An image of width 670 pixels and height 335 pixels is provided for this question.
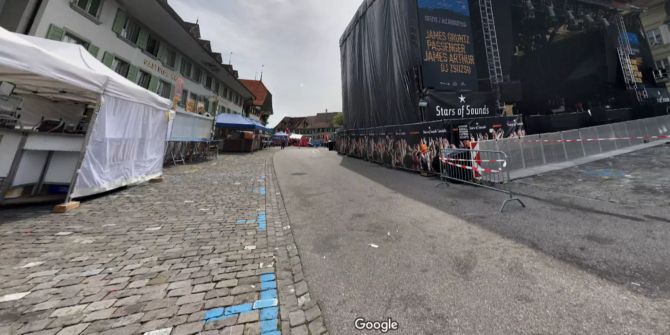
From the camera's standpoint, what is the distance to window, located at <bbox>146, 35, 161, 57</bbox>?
47.8 ft

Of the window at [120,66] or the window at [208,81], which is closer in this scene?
the window at [120,66]

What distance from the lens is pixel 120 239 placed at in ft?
10.6

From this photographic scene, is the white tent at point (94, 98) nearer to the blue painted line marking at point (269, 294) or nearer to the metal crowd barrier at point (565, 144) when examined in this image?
the blue painted line marking at point (269, 294)

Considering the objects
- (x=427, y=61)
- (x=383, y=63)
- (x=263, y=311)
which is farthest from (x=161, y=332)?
(x=383, y=63)

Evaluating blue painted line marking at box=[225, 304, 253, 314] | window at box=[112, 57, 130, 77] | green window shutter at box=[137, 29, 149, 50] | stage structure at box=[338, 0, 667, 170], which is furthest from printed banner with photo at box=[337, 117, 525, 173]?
green window shutter at box=[137, 29, 149, 50]

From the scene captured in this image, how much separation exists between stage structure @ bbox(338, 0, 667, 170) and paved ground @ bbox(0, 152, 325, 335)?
7.46 m

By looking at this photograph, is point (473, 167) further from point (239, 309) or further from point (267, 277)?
point (239, 309)

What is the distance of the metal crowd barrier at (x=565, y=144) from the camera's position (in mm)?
8344

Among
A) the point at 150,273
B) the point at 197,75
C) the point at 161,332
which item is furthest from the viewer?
the point at 197,75

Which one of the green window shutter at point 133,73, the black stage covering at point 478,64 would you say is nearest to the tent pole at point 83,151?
the black stage covering at point 478,64

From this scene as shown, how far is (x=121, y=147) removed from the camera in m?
5.65

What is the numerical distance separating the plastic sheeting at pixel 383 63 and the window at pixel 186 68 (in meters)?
13.4

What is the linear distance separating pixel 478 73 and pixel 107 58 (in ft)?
66.0

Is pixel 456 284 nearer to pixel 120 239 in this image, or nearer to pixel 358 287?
pixel 358 287
